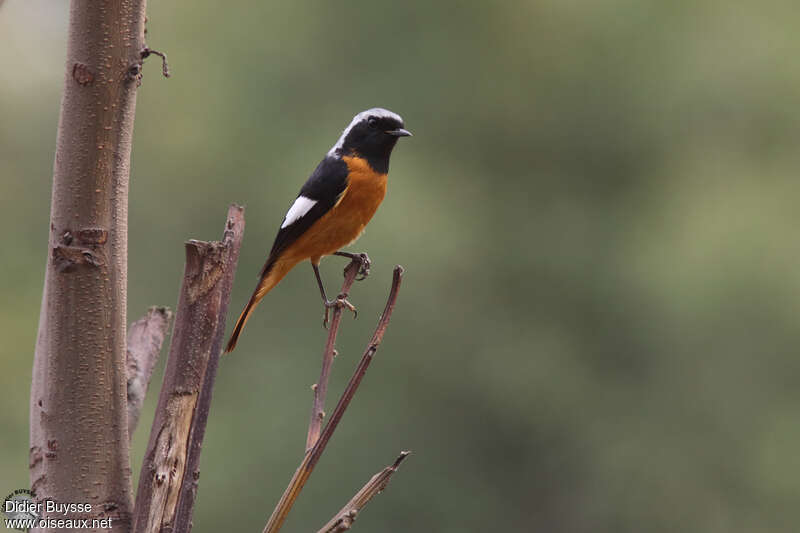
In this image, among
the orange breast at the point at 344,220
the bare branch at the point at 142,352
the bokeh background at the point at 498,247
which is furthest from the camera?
the bokeh background at the point at 498,247

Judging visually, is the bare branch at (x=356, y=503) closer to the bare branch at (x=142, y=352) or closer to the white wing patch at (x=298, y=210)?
the bare branch at (x=142, y=352)

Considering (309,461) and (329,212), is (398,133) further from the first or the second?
(309,461)

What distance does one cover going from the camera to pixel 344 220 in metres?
4.40

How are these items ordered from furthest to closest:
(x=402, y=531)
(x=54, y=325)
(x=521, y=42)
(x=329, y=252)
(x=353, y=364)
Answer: (x=521, y=42) < (x=402, y=531) < (x=353, y=364) < (x=329, y=252) < (x=54, y=325)

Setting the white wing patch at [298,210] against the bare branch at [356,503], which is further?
the white wing patch at [298,210]

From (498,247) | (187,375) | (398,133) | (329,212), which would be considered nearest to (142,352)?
(187,375)

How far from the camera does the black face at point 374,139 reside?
15.1ft

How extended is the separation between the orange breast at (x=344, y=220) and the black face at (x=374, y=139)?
0.13 m

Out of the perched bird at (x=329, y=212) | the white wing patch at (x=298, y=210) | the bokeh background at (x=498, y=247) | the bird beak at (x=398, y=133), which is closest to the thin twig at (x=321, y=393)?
the perched bird at (x=329, y=212)

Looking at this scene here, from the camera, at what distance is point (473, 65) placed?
1800 cm

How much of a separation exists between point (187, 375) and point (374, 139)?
294 centimetres

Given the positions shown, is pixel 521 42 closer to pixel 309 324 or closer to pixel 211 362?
pixel 309 324

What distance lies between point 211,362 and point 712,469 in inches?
562

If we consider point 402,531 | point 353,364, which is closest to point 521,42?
point 353,364
